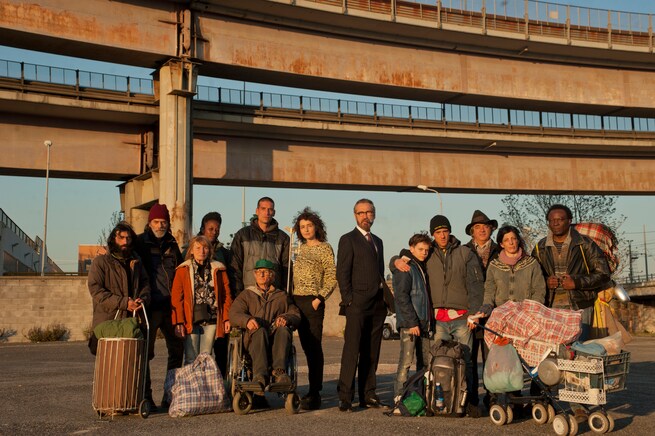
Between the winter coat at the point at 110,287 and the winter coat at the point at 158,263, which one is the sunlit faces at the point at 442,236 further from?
the winter coat at the point at 110,287

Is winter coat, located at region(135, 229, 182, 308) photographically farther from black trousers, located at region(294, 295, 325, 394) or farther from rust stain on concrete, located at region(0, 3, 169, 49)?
rust stain on concrete, located at region(0, 3, 169, 49)

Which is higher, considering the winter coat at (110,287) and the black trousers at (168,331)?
the winter coat at (110,287)

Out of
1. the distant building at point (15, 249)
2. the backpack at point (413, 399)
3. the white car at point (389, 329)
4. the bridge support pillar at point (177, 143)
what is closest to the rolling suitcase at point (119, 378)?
the backpack at point (413, 399)

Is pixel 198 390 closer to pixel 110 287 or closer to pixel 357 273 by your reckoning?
pixel 110 287

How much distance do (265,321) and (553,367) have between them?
10.6 ft

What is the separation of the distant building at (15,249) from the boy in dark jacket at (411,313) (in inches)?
1442

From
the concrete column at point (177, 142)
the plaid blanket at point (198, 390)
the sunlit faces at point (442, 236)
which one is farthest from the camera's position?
the concrete column at point (177, 142)

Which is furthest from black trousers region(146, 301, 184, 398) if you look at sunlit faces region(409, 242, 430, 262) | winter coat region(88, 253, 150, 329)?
sunlit faces region(409, 242, 430, 262)

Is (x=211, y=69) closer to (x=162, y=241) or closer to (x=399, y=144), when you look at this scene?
(x=399, y=144)

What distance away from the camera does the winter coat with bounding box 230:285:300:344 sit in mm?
9531

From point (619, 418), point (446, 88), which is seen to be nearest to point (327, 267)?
point (619, 418)

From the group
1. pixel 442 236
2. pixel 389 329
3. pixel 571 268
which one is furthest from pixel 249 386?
pixel 389 329

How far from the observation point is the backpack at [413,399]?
29.6 feet

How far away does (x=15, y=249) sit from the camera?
62.8 meters
